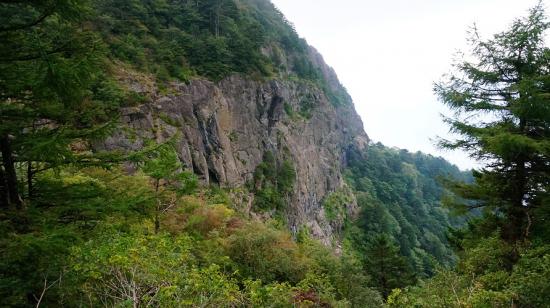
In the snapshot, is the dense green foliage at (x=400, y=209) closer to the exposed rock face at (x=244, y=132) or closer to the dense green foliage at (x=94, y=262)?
the exposed rock face at (x=244, y=132)

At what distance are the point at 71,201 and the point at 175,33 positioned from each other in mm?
29928

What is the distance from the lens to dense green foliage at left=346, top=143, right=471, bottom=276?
55.1 meters

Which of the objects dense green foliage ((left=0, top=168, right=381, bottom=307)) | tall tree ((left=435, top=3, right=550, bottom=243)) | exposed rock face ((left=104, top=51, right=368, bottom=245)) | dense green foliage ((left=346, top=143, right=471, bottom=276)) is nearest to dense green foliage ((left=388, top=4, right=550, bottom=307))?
tall tree ((left=435, top=3, right=550, bottom=243))

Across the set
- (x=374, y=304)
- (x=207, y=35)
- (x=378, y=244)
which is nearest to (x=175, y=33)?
(x=207, y=35)

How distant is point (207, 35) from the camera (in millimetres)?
35531

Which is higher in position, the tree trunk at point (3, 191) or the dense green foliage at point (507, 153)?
the dense green foliage at point (507, 153)

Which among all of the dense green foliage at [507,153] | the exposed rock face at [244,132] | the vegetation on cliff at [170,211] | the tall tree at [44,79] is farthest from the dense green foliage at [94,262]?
the exposed rock face at [244,132]

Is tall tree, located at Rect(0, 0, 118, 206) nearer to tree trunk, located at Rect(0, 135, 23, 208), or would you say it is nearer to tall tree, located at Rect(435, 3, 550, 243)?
tree trunk, located at Rect(0, 135, 23, 208)

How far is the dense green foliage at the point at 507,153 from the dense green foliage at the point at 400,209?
125 ft

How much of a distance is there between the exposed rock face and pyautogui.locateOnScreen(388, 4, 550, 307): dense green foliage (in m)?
17.0

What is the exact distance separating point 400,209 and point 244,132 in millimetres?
46452

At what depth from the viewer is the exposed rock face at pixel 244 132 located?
2473 centimetres

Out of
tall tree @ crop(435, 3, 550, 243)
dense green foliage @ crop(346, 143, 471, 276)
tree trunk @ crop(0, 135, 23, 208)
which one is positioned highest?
tall tree @ crop(435, 3, 550, 243)

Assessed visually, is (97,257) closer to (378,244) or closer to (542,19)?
(542,19)
